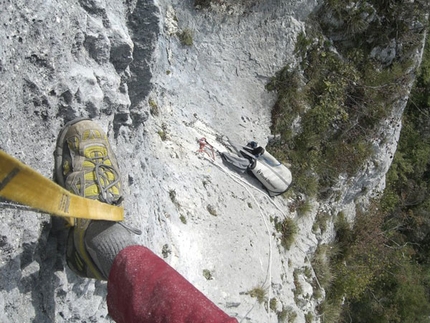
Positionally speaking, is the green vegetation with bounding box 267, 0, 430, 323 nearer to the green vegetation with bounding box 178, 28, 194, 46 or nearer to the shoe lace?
the green vegetation with bounding box 178, 28, 194, 46

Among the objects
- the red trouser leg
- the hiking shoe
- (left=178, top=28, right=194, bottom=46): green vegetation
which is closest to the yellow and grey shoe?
the hiking shoe

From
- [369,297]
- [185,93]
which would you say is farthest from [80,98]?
[369,297]

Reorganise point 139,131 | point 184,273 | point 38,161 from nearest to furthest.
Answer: point 38,161 → point 139,131 → point 184,273

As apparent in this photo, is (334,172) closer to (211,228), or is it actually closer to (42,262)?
(211,228)

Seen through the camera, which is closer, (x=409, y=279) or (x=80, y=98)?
(x=80, y=98)

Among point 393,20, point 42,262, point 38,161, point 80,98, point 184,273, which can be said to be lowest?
point 184,273

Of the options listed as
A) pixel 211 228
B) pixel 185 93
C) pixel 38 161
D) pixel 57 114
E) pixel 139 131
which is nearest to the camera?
pixel 38 161

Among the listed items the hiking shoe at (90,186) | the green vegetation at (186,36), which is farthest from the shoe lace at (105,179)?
the green vegetation at (186,36)

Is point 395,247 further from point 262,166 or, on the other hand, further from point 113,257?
point 113,257
